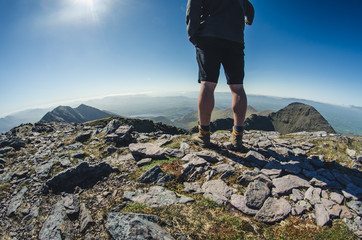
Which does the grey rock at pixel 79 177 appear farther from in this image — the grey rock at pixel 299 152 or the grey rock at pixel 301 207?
the grey rock at pixel 299 152

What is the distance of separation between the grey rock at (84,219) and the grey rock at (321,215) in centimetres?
400

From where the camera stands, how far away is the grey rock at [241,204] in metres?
2.96

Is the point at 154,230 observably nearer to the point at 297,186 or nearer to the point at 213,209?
the point at 213,209

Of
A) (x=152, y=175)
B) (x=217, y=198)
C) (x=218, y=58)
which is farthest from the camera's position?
(x=218, y=58)

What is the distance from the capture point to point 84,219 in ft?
9.39

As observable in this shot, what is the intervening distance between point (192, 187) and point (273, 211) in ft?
5.56

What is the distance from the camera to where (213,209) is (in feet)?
9.98

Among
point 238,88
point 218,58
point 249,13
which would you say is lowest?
point 238,88

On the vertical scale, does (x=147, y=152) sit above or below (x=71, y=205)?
above

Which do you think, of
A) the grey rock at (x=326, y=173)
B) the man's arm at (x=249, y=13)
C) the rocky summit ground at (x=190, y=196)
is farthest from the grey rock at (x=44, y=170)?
the man's arm at (x=249, y=13)

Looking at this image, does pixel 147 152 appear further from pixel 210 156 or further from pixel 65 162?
pixel 65 162

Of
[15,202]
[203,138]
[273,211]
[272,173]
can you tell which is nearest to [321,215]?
[273,211]

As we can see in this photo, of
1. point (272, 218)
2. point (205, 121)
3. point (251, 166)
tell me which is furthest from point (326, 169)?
point (205, 121)

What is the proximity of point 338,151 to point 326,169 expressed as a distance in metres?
1.71
